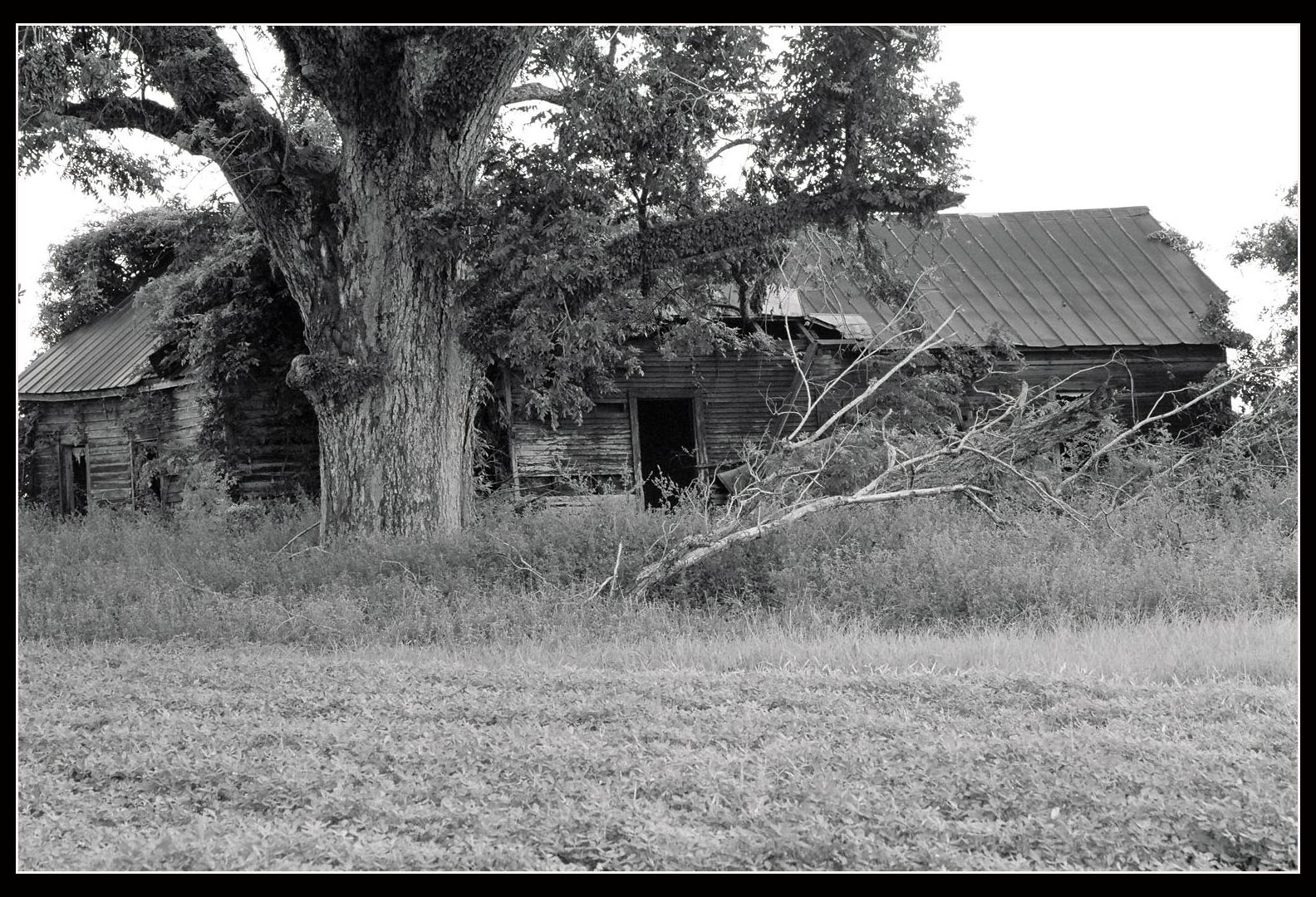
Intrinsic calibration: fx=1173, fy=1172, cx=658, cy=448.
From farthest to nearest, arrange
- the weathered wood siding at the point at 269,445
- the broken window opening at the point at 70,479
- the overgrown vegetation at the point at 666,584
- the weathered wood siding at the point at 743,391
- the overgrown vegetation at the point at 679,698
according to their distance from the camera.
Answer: the broken window opening at the point at 70,479, the weathered wood siding at the point at 743,391, the weathered wood siding at the point at 269,445, the overgrown vegetation at the point at 666,584, the overgrown vegetation at the point at 679,698

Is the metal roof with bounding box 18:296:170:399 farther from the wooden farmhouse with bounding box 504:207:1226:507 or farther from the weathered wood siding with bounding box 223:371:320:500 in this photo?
the wooden farmhouse with bounding box 504:207:1226:507

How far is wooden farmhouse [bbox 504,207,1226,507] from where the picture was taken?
18969 millimetres

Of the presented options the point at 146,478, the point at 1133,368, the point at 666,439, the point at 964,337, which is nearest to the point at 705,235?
the point at 964,337

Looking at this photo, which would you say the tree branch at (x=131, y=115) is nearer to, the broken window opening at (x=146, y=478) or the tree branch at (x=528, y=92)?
the tree branch at (x=528, y=92)

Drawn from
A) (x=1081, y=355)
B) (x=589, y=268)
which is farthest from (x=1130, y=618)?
(x=1081, y=355)

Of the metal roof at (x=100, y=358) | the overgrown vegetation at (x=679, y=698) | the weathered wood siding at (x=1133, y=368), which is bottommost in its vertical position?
the overgrown vegetation at (x=679, y=698)

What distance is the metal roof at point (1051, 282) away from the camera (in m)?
20.7

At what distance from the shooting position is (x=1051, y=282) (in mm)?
22391

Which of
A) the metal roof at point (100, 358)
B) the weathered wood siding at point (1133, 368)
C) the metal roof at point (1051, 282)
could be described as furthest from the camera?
the metal roof at point (100, 358)

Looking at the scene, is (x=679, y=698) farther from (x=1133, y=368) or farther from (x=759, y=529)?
(x=1133, y=368)

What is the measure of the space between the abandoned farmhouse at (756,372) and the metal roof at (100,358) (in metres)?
0.06

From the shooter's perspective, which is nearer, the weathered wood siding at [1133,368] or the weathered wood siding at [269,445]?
the weathered wood siding at [269,445]

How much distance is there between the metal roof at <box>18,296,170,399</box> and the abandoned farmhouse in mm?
64

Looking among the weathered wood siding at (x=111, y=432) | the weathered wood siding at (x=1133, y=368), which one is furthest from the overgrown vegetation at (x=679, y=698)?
the weathered wood siding at (x=1133, y=368)
